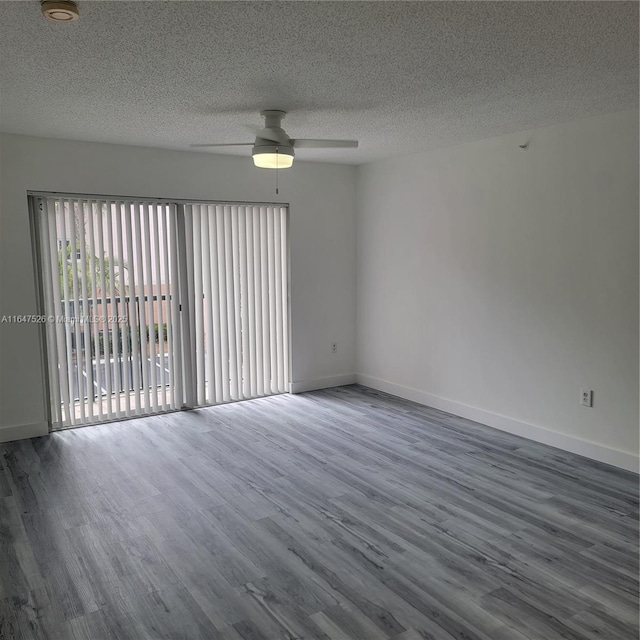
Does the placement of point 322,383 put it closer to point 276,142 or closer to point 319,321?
point 319,321

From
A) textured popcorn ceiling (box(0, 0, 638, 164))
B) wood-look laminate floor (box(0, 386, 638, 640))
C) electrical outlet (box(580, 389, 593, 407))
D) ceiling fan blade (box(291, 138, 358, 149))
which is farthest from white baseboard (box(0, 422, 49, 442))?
electrical outlet (box(580, 389, 593, 407))

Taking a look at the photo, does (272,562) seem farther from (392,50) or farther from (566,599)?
(392,50)

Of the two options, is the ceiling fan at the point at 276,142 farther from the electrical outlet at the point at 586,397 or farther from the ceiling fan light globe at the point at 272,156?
the electrical outlet at the point at 586,397

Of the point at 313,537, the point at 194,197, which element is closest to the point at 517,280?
the point at 313,537

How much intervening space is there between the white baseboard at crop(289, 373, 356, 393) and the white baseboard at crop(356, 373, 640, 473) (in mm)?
315

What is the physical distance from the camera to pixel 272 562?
9.24 ft

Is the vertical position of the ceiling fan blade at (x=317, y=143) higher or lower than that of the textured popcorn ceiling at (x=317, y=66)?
lower

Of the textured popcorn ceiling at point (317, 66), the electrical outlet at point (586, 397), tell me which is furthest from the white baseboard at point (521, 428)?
the textured popcorn ceiling at point (317, 66)

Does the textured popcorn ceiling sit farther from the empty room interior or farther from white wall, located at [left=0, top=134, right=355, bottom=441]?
white wall, located at [left=0, top=134, right=355, bottom=441]

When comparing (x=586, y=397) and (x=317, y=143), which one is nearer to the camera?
(x=317, y=143)

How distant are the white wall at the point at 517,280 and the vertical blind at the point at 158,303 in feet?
3.90

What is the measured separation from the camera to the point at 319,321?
618 centimetres

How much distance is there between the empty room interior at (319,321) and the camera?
2439 millimetres

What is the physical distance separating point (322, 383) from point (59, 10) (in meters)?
4.67
